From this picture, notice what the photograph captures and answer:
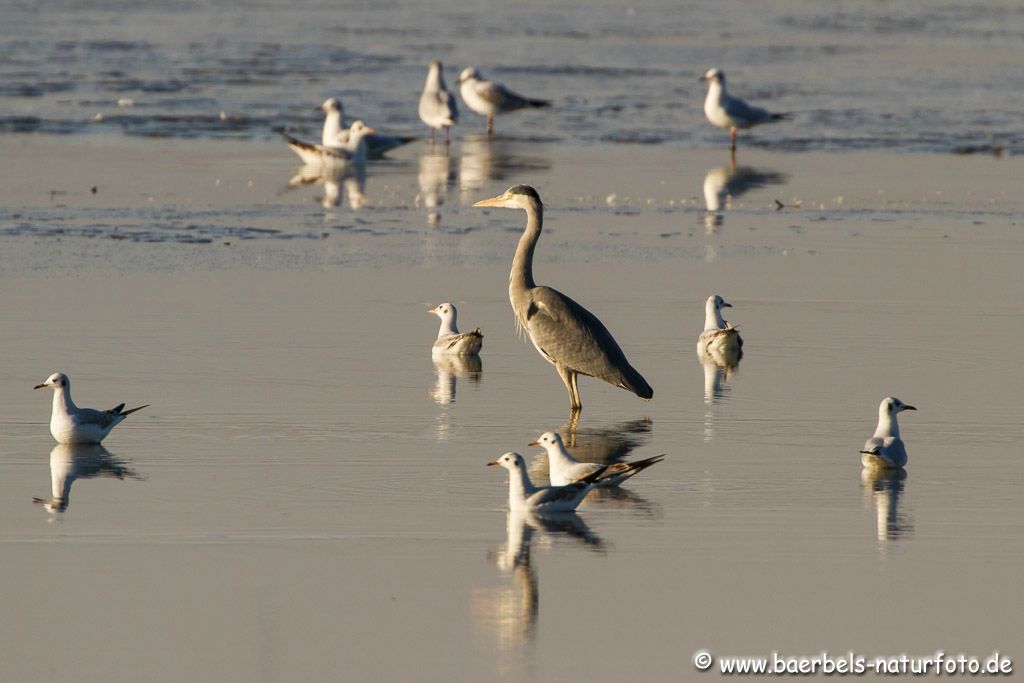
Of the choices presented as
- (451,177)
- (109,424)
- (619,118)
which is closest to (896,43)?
(619,118)

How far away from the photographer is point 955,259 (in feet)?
54.5

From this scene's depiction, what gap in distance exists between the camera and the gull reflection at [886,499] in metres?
8.45

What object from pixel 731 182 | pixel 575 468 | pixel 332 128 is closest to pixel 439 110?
pixel 332 128

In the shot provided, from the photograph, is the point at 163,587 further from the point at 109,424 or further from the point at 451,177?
the point at 451,177

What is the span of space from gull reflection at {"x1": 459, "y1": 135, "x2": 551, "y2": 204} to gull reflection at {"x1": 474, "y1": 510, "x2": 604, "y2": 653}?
38.6 ft

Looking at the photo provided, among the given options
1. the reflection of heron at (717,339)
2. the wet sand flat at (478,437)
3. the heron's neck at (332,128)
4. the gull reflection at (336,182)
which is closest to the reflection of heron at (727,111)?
the heron's neck at (332,128)

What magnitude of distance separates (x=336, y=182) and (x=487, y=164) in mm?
2894

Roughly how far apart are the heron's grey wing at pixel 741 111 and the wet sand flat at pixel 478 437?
20.1 ft

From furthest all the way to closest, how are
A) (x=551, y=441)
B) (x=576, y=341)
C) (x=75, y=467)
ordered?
(x=576, y=341) < (x=75, y=467) < (x=551, y=441)

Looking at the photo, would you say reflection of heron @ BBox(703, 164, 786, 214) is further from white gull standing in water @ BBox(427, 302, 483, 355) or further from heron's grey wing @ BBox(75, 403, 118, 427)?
heron's grey wing @ BBox(75, 403, 118, 427)

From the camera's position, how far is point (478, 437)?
10391mm

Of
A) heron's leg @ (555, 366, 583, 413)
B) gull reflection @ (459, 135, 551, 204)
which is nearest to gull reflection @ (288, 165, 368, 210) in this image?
gull reflection @ (459, 135, 551, 204)

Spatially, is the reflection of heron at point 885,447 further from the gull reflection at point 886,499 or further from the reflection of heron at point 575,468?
the reflection of heron at point 575,468

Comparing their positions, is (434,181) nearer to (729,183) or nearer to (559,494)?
(729,183)
